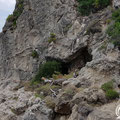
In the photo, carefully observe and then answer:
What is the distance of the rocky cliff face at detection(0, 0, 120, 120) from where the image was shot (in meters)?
11.1

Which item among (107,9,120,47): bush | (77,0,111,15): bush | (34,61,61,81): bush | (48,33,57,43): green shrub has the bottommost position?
(34,61,61,81): bush

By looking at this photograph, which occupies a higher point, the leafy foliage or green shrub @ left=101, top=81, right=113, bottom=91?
the leafy foliage

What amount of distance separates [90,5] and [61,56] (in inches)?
295

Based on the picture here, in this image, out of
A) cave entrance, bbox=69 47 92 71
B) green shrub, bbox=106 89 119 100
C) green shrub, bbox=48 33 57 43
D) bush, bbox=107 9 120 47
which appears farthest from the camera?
green shrub, bbox=48 33 57 43

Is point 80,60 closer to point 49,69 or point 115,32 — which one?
point 49,69

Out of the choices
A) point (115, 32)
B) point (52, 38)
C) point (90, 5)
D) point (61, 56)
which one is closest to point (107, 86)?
point (115, 32)

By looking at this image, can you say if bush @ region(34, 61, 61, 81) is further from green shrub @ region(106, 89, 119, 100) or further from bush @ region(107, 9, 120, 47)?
green shrub @ region(106, 89, 119, 100)

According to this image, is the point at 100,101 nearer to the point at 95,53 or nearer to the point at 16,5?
the point at 95,53

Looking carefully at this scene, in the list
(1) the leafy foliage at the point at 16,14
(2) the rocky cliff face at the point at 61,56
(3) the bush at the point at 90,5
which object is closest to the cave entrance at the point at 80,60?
(2) the rocky cliff face at the point at 61,56

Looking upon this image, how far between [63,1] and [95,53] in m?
12.1

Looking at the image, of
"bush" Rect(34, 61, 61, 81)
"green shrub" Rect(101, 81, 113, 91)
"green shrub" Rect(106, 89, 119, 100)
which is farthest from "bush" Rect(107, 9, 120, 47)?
"bush" Rect(34, 61, 61, 81)

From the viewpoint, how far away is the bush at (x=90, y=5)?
24312 mm

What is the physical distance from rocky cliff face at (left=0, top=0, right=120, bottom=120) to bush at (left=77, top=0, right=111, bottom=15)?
3.07ft

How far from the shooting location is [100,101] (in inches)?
416
